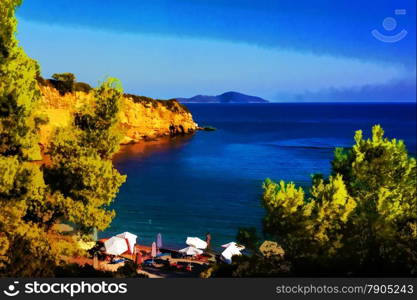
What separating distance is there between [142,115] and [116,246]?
257ft

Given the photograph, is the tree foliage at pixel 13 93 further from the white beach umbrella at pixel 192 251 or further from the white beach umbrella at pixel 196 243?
the white beach umbrella at pixel 196 243

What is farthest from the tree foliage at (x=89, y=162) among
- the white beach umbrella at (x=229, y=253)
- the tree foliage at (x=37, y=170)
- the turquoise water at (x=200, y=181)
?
the turquoise water at (x=200, y=181)

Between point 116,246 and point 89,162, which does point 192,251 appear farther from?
point 89,162

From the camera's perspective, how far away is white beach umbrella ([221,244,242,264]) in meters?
26.1

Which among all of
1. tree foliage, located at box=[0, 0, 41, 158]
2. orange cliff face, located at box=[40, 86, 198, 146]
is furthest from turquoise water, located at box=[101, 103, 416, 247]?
tree foliage, located at box=[0, 0, 41, 158]

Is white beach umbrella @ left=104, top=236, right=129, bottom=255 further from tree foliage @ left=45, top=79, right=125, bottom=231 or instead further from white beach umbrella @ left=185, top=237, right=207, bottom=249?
tree foliage @ left=45, top=79, right=125, bottom=231

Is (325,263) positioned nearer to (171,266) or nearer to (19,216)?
(19,216)

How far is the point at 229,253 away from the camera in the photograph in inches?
1033

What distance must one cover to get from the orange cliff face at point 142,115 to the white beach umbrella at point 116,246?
5009cm

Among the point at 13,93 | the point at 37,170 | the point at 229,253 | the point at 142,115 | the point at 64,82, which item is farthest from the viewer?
the point at 142,115

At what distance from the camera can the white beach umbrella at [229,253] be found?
26125 millimetres

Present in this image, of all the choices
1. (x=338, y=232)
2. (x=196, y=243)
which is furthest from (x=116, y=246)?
(x=338, y=232)

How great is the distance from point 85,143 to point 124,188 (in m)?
→ 35.2

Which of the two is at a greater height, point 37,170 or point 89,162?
point 89,162
